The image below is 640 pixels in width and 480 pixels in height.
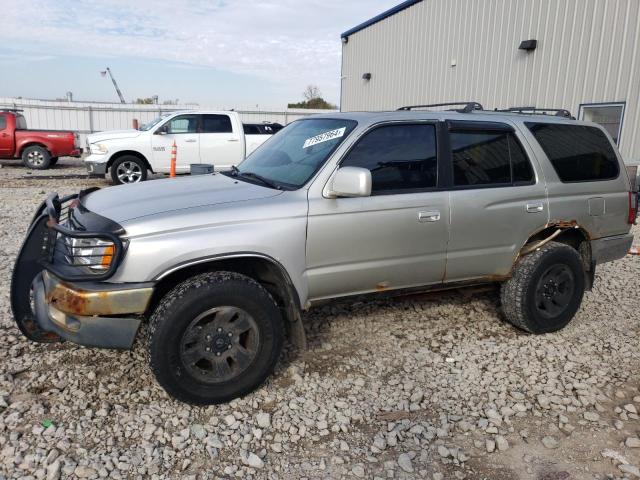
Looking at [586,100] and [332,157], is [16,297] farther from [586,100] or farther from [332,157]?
[586,100]

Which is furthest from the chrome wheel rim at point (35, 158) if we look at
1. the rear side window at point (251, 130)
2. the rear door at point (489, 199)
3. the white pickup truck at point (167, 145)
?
the rear door at point (489, 199)

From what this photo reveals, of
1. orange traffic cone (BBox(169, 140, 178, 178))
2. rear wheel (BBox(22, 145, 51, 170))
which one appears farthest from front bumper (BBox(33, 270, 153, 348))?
rear wheel (BBox(22, 145, 51, 170))

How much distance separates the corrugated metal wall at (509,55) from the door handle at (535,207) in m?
7.36

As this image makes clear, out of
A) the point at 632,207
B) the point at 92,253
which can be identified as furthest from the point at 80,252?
the point at 632,207

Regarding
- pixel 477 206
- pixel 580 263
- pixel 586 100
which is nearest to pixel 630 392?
pixel 580 263

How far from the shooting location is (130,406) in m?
3.19

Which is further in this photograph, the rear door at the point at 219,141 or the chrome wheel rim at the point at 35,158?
the chrome wheel rim at the point at 35,158

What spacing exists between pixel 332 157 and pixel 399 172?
0.53m

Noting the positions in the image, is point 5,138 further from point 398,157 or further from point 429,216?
point 429,216

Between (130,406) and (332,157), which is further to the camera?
(332,157)

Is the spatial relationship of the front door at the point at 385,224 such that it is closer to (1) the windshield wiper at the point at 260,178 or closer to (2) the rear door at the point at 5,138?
(1) the windshield wiper at the point at 260,178

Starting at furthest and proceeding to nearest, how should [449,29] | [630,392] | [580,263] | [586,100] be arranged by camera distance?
[449,29] → [586,100] → [580,263] → [630,392]

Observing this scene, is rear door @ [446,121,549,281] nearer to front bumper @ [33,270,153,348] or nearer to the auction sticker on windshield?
the auction sticker on windshield

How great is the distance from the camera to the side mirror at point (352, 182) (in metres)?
3.13
